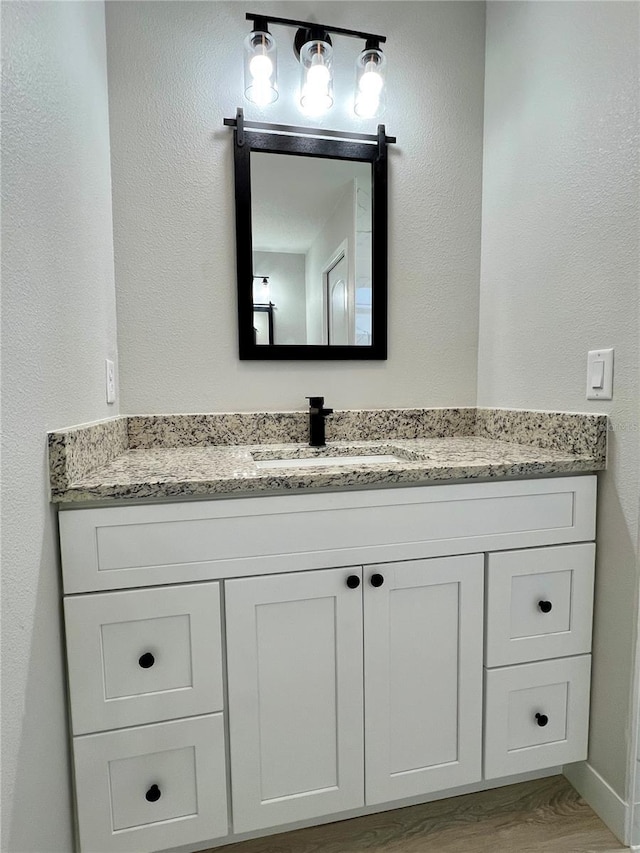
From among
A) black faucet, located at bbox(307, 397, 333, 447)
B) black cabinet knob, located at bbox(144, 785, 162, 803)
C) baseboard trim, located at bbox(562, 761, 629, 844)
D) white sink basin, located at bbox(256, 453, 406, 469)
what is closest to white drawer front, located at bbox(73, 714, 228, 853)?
black cabinet knob, located at bbox(144, 785, 162, 803)

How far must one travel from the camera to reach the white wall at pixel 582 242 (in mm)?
1023

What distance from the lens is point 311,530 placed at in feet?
3.18

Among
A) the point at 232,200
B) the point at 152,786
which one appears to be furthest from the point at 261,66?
the point at 152,786

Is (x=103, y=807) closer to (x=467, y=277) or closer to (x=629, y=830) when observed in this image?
(x=629, y=830)

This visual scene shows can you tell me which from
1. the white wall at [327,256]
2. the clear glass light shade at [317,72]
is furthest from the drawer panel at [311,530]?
the clear glass light shade at [317,72]

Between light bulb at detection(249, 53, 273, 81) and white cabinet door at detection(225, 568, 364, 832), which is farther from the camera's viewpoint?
light bulb at detection(249, 53, 273, 81)

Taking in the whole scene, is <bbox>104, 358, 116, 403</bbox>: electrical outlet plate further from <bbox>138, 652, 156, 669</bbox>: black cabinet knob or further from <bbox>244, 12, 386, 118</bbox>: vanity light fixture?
<bbox>244, 12, 386, 118</bbox>: vanity light fixture

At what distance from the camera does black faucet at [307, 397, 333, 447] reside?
4.47ft

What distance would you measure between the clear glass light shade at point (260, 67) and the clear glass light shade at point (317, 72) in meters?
0.09

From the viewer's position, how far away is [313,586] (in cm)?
97

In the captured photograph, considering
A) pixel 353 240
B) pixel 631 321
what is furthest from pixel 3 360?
pixel 631 321

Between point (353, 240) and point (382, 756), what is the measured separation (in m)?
1.41

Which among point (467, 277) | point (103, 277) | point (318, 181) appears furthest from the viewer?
point (467, 277)

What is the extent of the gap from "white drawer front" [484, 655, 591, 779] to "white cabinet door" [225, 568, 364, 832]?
0.34 meters
